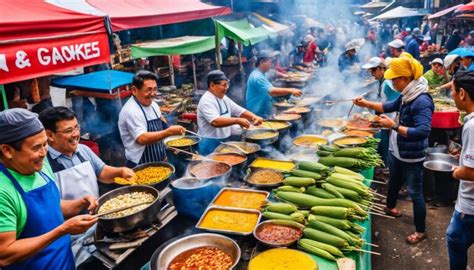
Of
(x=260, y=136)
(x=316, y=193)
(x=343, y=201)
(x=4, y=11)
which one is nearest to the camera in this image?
(x=343, y=201)

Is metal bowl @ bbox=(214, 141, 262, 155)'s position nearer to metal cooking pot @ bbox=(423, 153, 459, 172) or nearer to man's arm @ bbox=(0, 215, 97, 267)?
man's arm @ bbox=(0, 215, 97, 267)

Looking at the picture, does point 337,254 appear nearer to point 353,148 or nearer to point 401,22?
point 353,148

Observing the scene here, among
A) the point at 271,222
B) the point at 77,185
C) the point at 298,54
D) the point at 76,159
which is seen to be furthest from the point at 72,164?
the point at 298,54

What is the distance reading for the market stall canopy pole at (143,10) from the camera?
5.87 metres

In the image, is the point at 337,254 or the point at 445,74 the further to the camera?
the point at 445,74

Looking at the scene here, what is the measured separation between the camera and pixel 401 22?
91.5 ft

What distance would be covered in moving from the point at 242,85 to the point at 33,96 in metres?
8.83

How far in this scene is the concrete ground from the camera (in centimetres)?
468

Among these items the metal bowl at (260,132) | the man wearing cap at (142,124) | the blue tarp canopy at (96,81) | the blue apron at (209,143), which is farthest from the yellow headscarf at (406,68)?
the blue tarp canopy at (96,81)

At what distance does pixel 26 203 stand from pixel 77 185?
3.05 feet

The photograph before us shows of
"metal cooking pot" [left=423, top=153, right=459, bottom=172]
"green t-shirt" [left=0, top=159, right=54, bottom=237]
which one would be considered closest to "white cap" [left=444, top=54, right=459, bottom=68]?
"metal cooking pot" [left=423, top=153, right=459, bottom=172]

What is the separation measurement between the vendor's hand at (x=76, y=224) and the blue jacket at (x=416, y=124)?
3863mm

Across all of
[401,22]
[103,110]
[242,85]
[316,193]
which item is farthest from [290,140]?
[401,22]

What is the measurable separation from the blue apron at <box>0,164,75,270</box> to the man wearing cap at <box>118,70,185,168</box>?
1.54m
